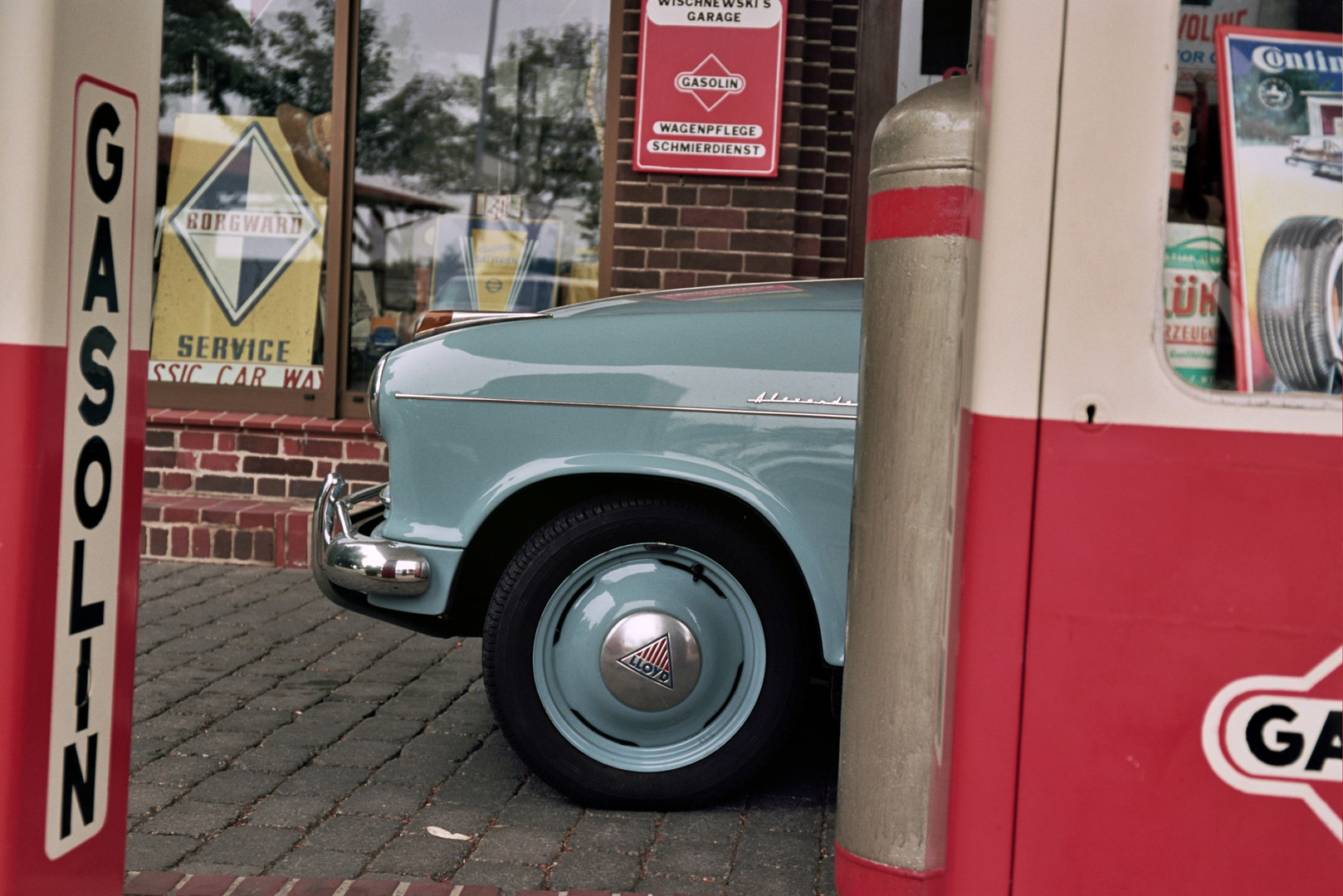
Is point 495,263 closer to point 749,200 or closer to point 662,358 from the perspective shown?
point 749,200

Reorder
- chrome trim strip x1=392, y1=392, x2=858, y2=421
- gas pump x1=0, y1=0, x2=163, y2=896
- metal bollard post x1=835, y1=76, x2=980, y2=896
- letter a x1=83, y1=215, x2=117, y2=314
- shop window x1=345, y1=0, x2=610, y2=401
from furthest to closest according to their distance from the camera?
shop window x1=345, y1=0, x2=610, y2=401 < chrome trim strip x1=392, y1=392, x2=858, y2=421 < metal bollard post x1=835, y1=76, x2=980, y2=896 < letter a x1=83, y1=215, x2=117, y2=314 < gas pump x1=0, y1=0, x2=163, y2=896

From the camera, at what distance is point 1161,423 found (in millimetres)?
1271

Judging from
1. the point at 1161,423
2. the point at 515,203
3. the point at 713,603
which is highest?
the point at 515,203

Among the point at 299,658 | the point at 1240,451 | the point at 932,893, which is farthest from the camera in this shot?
the point at 299,658

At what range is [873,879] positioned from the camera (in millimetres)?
2070

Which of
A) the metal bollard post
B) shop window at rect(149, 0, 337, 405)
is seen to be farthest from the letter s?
shop window at rect(149, 0, 337, 405)

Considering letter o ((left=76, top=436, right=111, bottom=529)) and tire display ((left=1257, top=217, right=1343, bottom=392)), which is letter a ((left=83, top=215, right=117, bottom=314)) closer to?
letter o ((left=76, top=436, right=111, bottom=529))

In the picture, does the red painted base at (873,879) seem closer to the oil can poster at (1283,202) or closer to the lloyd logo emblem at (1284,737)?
the lloyd logo emblem at (1284,737)

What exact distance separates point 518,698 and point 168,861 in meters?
0.88

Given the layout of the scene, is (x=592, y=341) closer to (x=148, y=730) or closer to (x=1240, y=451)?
(x=148, y=730)

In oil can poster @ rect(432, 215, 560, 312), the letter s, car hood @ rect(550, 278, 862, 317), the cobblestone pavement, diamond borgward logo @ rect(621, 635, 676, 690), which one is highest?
oil can poster @ rect(432, 215, 560, 312)

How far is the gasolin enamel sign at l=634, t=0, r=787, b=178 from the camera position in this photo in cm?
618

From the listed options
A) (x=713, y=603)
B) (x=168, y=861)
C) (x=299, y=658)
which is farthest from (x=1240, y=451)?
(x=299, y=658)

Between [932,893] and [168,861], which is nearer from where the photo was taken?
[932,893]
